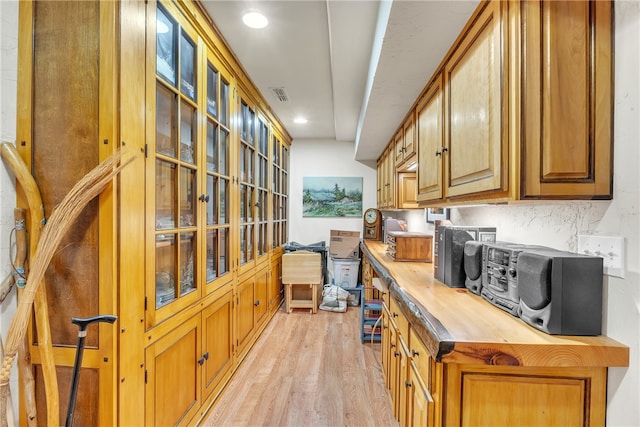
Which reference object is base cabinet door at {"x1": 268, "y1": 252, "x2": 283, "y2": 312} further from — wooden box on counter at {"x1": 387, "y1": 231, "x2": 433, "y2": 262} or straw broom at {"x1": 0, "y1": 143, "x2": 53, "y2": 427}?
straw broom at {"x1": 0, "y1": 143, "x2": 53, "y2": 427}

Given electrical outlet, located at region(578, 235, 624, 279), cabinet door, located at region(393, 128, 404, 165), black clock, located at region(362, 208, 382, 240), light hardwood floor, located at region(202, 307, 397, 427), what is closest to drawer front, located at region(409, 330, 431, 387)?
electrical outlet, located at region(578, 235, 624, 279)

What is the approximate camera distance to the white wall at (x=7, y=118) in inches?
43.4

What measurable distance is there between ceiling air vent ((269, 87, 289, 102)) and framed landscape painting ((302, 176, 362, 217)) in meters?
1.84

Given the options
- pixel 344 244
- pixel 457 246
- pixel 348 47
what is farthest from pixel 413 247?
pixel 344 244

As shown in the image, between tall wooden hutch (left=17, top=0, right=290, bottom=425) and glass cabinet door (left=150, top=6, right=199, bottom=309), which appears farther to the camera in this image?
glass cabinet door (left=150, top=6, right=199, bottom=309)

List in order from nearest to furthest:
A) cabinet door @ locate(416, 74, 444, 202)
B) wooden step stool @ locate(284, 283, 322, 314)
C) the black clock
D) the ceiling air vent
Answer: cabinet door @ locate(416, 74, 444, 202), the ceiling air vent, wooden step stool @ locate(284, 283, 322, 314), the black clock

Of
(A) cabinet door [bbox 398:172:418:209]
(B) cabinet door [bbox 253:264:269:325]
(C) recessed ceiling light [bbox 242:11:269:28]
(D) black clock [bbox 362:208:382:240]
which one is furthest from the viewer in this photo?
(D) black clock [bbox 362:208:382:240]

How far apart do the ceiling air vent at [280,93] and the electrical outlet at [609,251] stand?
2605 mm

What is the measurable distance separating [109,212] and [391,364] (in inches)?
69.5

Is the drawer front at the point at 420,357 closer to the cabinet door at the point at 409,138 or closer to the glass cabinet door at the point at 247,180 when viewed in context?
the cabinet door at the point at 409,138

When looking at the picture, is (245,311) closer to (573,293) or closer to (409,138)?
(409,138)

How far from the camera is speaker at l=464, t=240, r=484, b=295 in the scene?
4.60 ft

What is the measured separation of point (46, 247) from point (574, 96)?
179 centimetres

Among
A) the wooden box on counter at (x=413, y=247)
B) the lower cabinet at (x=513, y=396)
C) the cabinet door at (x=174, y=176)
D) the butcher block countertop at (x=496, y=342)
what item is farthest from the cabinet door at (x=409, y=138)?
the lower cabinet at (x=513, y=396)
